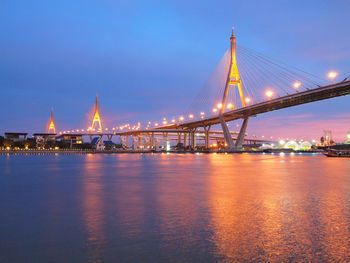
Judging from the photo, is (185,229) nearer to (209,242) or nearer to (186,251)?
(209,242)

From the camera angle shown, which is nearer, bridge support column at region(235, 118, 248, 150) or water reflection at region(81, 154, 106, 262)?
water reflection at region(81, 154, 106, 262)

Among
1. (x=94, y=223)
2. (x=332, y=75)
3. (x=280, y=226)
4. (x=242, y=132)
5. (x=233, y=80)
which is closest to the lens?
(x=280, y=226)

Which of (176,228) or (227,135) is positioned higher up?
(227,135)

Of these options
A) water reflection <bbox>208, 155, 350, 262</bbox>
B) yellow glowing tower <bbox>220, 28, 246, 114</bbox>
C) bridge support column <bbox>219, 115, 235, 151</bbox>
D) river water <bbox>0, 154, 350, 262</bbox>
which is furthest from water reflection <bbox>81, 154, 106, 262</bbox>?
bridge support column <bbox>219, 115, 235, 151</bbox>

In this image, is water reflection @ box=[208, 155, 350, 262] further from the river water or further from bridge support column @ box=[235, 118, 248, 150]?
bridge support column @ box=[235, 118, 248, 150]

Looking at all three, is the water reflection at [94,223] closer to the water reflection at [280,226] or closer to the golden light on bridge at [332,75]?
the water reflection at [280,226]

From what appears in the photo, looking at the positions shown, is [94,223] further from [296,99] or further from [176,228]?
[296,99]

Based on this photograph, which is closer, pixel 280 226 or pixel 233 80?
pixel 280 226

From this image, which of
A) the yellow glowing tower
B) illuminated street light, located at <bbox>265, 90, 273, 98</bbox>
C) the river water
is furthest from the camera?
the yellow glowing tower

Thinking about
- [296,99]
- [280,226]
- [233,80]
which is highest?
[233,80]

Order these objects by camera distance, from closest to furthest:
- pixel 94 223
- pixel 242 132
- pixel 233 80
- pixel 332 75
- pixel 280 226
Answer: pixel 280 226, pixel 94 223, pixel 332 75, pixel 233 80, pixel 242 132

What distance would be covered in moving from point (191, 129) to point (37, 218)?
8824cm

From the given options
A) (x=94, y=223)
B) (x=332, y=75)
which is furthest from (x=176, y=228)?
(x=332, y=75)

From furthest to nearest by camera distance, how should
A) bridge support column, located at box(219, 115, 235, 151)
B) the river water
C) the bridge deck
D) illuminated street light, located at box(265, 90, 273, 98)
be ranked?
bridge support column, located at box(219, 115, 235, 151), illuminated street light, located at box(265, 90, 273, 98), the bridge deck, the river water
